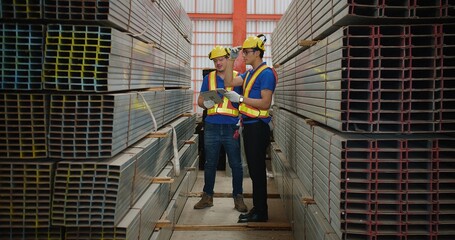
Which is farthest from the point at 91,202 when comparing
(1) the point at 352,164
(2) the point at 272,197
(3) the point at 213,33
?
(3) the point at 213,33

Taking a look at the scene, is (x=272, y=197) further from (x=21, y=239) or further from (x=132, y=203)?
(x=21, y=239)

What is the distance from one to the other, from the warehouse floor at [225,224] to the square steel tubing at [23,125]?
2309mm

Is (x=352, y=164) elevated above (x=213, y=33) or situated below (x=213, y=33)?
below

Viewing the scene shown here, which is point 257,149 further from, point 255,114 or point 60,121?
point 60,121

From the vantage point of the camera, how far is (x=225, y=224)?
15.2 feet

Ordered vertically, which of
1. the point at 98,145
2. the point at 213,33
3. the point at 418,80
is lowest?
the point at 98,145

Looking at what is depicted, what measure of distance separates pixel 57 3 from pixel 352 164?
2.05m

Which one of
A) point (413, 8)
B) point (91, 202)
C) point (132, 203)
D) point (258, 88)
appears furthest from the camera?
point (258, 88)

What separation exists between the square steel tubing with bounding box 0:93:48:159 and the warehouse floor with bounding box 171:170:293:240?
2.31 m

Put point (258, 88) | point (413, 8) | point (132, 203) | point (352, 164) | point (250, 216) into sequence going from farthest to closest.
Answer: point (250, 216), point (258, 88), point (132, 203), point (352, 164), point (413, 8)

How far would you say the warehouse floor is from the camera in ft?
14.4

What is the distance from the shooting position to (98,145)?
8.22ft

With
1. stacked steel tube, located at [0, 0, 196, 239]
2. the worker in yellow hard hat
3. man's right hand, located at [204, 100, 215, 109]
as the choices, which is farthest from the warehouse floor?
stacked steel tube, located at [0, 0, 196, 239]

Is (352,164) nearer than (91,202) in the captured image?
Yes
